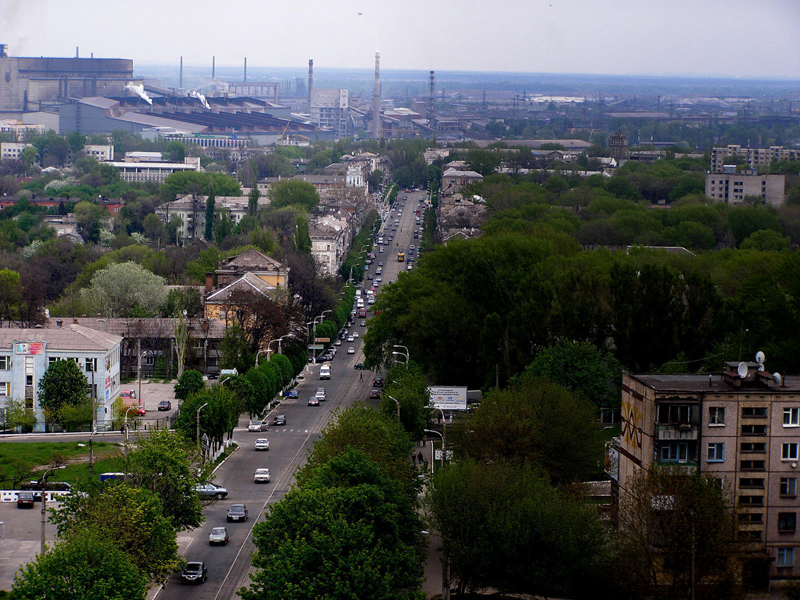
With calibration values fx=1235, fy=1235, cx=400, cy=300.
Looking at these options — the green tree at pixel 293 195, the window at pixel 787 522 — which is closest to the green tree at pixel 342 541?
the window at pixel 787 522

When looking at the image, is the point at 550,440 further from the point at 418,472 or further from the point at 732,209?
the point at 732,209

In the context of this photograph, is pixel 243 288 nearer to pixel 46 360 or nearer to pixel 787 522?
pixel 46 360

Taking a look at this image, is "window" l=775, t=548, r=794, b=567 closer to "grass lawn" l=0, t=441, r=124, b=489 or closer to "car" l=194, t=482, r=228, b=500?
"car" l=194, t=482, r=228, b=500

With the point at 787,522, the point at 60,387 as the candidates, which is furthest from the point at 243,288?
the point at 787,522

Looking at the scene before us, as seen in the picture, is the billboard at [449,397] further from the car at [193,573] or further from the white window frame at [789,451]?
the car at [193,573]

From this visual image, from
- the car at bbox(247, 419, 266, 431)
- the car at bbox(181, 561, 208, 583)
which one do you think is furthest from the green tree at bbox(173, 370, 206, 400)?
the car at bbox(181, 561, 208, 583)

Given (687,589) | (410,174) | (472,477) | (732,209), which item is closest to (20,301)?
(472,477)
